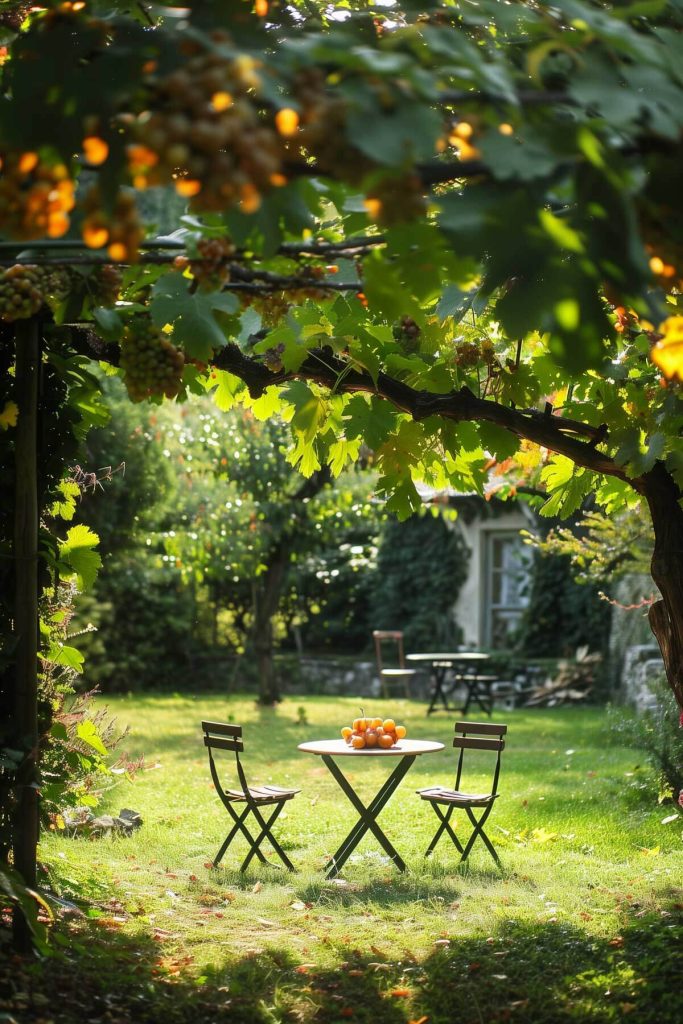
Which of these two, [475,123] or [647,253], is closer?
[475,123]

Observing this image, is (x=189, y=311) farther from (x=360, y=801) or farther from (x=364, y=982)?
(x=360, y=801)

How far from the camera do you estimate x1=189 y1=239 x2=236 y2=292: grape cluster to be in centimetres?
245

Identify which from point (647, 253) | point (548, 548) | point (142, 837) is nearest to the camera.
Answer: point (647, 253)

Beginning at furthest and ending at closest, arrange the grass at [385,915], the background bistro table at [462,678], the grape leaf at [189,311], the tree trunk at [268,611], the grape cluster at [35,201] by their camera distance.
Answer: the tree trunk at [268,611] < the background bistro table at [462,678] < the grass at [385,915] < the grape leaf at [189,311] < the grape cluster at [35,201]

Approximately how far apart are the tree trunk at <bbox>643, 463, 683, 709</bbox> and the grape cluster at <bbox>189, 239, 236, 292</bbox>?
2.68 metres

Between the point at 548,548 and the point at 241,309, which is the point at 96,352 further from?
the point at 548,548

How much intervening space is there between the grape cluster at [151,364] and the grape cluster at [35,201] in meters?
0.75

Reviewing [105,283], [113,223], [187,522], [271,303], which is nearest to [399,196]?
[113,223]

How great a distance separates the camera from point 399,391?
433cm

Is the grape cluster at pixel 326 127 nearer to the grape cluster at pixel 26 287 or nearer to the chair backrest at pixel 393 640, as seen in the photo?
the grape cluster at pixel 26 287

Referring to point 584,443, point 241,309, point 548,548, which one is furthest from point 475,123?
point 548,548

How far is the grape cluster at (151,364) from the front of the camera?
2852 mm

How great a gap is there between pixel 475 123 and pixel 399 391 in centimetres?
233

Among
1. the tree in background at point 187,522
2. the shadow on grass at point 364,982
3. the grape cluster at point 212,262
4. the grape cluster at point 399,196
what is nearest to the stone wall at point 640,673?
the tree in background at point 187,522
